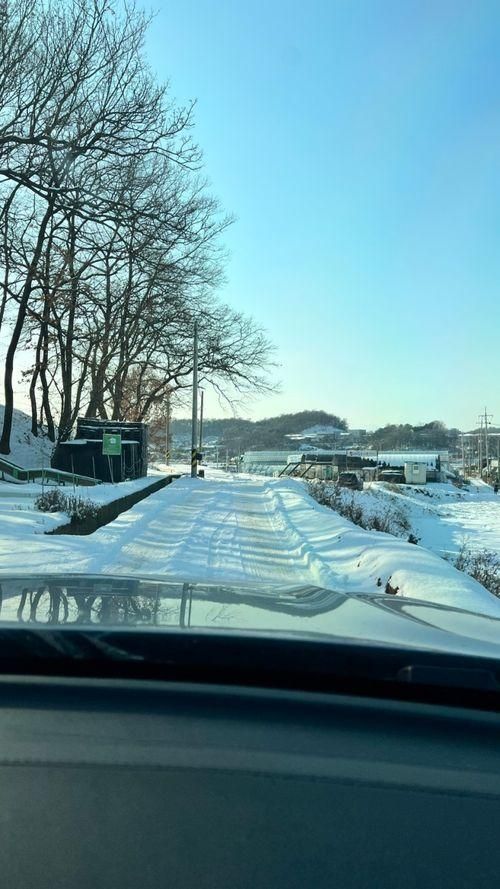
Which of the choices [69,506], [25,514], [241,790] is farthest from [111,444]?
[241,790]

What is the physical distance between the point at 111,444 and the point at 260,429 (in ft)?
307

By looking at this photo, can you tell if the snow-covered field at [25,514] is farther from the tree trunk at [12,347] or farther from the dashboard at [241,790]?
the tree trunk at [12,347]

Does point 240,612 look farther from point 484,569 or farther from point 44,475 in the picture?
point 44,475

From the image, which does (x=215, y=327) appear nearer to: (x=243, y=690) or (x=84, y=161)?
(x=84, y=161)

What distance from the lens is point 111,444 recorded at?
25.0 m

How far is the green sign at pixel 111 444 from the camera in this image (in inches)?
981

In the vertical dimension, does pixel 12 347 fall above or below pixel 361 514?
above

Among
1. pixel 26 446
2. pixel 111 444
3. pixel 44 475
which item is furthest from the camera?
pixel 26 446

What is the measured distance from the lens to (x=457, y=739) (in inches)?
64.7

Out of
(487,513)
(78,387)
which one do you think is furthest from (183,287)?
(487,513)

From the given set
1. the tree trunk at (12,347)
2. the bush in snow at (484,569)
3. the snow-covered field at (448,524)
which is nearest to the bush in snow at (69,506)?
the bush in snow at (484,569)

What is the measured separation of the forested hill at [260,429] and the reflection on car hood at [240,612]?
75.3 meters

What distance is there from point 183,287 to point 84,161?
49.6ft

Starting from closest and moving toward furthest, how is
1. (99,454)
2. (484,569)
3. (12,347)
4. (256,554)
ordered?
1. (256,554)
2. (484,569)
3. (99,454)
4. (12,347)
